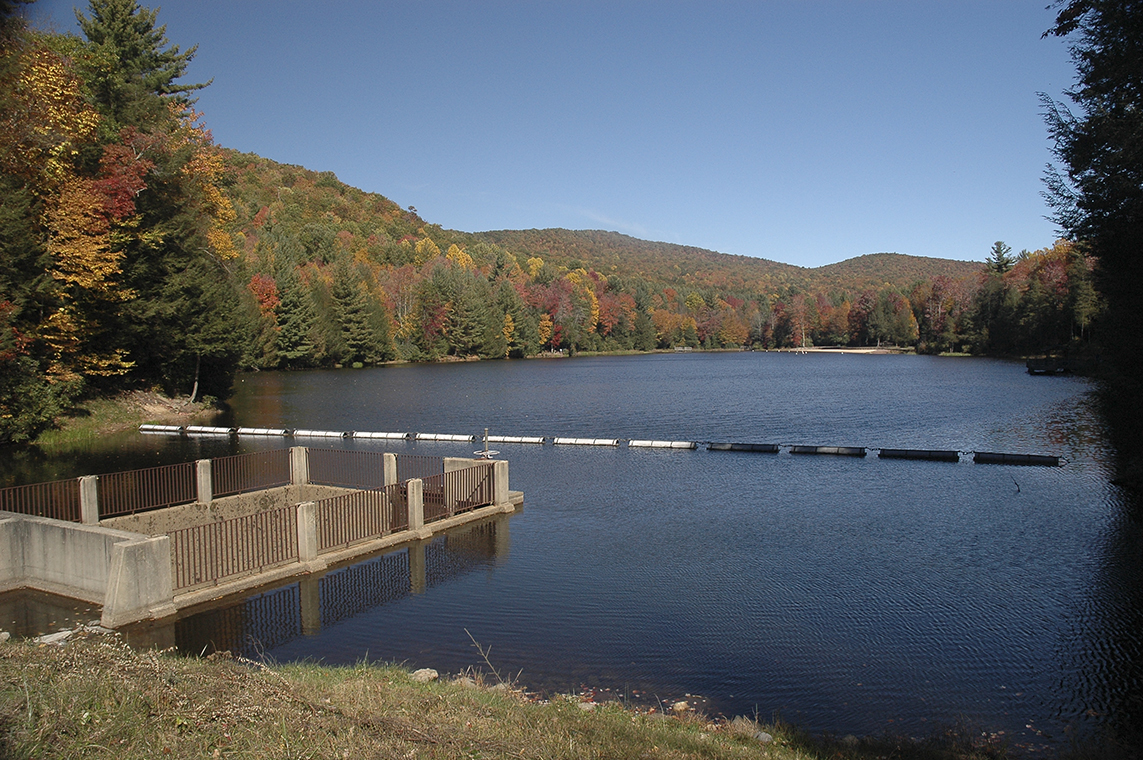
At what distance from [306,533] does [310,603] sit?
5.95ft

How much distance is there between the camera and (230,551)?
1444 cm

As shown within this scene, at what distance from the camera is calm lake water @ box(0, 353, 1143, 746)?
411 inches

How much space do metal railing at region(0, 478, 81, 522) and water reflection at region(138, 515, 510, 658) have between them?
6.47 m

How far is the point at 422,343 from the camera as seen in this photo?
11162cm

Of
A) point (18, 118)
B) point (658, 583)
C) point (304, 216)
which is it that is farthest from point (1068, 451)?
point (304, 216)

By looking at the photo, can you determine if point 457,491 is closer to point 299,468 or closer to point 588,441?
point 299,468

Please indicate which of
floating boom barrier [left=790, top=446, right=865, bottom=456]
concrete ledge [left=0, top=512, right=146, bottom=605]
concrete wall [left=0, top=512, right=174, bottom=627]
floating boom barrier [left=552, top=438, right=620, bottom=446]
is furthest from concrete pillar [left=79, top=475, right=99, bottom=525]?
floating boom barrier [left=790, top=446, right=865, bottom=456]

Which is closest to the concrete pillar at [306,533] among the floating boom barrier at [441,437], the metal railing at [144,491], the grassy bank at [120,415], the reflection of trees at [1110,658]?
the metal railing at [144,491]

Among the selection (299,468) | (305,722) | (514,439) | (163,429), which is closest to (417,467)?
(299,468)

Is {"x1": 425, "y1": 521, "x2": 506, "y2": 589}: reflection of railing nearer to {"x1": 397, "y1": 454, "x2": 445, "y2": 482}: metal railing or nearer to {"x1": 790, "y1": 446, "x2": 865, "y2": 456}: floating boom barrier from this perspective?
{"x1": 397, "y1": 454, "x2": 445, "y2": 482}: metal railing

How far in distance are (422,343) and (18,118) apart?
295 feet

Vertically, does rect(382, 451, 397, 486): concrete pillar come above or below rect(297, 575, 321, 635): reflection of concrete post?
above

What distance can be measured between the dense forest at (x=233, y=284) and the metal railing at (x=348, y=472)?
38.9 feet

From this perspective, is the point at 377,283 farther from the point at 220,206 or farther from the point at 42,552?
the point at 42,552
